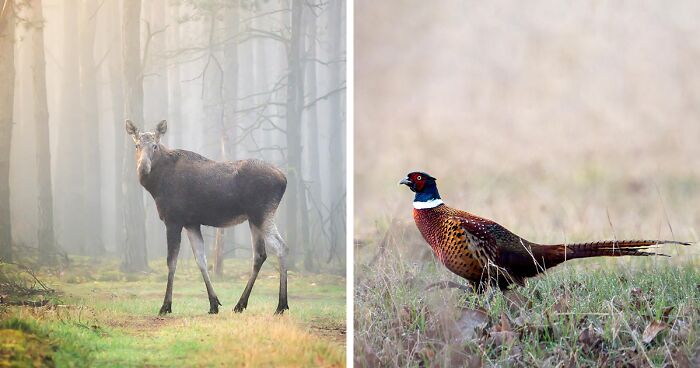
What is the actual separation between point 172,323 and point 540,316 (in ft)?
4.66

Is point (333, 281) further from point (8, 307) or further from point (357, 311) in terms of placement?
point (8, 307)

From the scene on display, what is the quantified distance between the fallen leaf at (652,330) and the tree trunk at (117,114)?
200 cm

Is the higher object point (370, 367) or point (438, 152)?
point (438, 152)

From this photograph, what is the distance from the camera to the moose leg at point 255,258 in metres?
3.20

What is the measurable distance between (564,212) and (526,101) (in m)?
0.45

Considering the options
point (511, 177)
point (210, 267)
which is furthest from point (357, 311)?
point (511, 177)

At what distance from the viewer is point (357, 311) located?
3266 millimetres

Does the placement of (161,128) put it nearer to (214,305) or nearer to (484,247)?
(214,305)

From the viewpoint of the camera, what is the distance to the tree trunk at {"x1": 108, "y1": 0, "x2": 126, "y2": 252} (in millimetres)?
3131

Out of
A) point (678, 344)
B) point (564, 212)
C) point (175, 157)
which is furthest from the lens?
point (175, 157)

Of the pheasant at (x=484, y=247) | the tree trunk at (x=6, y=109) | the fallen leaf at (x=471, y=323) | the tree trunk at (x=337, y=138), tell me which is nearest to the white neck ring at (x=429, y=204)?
the pheasant at (x=484, y=247)

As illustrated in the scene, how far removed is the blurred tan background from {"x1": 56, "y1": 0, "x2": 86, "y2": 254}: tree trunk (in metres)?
1.11

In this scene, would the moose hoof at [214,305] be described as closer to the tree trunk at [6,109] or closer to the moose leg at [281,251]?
the moose leg at [281,251]

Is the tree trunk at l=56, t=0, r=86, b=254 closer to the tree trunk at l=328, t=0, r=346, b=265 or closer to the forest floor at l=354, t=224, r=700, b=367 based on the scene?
the tree trunk at l=328, t=0, r=346, b=265
